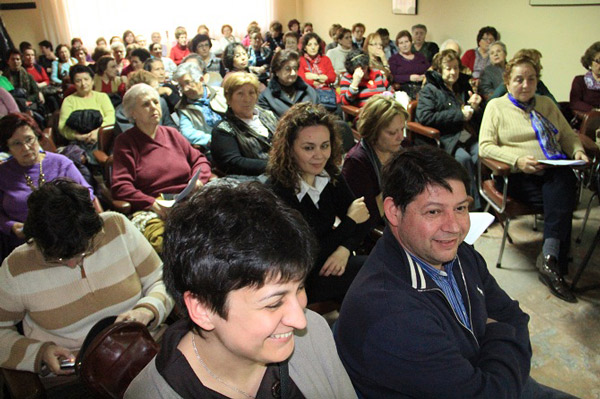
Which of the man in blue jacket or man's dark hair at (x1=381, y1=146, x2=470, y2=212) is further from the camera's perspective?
man's dark hair at (x1=381, y1=146, x2=470, y2=212)

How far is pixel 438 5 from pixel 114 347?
676 centimetres

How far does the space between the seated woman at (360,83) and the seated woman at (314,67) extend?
3.27 feet

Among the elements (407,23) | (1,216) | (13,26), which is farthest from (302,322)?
(13,26)

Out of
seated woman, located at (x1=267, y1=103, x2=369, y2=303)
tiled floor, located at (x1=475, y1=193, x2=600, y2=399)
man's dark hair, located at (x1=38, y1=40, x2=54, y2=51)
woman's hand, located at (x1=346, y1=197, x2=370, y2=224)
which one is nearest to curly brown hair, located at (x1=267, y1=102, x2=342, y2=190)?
seated woman, located at (x1=267, y1=103, x2=369, y2=303)

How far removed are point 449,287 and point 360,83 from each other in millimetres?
3241

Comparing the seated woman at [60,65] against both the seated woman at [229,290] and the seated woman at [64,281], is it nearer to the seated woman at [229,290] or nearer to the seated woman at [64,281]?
the seated woman at [64,281]

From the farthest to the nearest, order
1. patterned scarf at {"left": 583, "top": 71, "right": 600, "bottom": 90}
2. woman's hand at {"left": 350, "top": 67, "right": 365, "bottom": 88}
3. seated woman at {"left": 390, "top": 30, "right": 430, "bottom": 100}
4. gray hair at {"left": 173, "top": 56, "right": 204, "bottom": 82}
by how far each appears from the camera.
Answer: seated woman at {"left": 390, "top": 30, "right": 430, "bottom": 100} → woman's hand at {"left": 350, "top": 67, "right": 365, "bottom": 88} → patterned scarf at {"left": 583, "top": 71, "right": 600, "bottom": 90} → gray hair at {"left": 173, "top": 56, "right": 204, "bottom": 82}

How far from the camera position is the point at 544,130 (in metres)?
2.68

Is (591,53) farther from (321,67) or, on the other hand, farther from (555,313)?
(321,67)

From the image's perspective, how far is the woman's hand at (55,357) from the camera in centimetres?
125

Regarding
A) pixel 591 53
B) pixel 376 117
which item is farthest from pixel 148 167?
pixel 591 53

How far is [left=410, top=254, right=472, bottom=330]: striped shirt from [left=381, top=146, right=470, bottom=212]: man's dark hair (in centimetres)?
17

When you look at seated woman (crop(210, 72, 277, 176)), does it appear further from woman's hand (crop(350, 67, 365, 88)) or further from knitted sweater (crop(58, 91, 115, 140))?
knitted sweater (crop(58, 91, 115, 140))

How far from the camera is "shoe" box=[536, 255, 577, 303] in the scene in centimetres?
233
